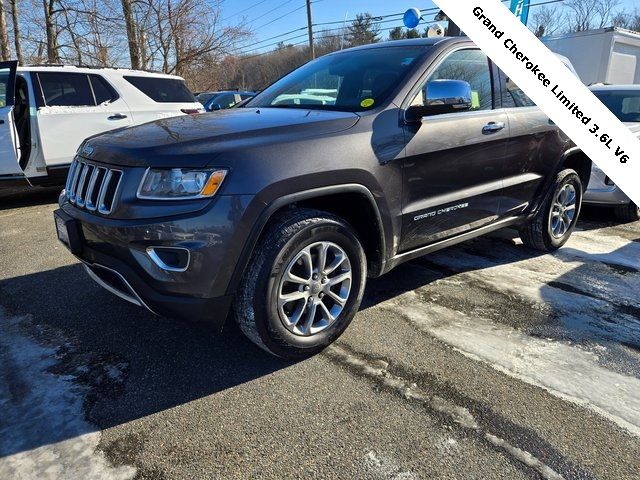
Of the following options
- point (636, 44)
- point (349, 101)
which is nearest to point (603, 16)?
point (636, 44)

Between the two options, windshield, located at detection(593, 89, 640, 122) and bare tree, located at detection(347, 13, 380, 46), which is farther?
bare tree, located at detection(347, 13, 380, 46)

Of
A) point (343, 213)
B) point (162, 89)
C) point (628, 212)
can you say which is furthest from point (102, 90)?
point (628, 212)

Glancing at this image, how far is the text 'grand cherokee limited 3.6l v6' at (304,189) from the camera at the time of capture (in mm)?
2287

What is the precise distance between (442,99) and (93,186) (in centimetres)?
205

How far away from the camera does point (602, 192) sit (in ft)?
18.8

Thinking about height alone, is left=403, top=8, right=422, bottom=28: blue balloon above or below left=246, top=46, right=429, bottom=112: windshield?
above

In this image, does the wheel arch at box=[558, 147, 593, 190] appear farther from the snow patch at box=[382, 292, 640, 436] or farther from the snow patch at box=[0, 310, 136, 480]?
the snow patch at box=[0, 310, 136, 480]

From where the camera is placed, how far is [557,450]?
2.08 m

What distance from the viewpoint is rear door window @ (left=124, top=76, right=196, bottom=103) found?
23.8 feet

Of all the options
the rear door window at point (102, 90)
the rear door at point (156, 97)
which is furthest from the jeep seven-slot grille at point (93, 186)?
the rear door window at point (102, 90)

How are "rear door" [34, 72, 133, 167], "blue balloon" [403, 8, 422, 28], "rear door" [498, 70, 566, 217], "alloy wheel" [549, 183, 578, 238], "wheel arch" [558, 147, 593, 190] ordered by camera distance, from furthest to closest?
"blue balloon" [403, 8, 422, 28], "rear door" [34, 72, 133, 167], "alloy wheel" [549, 183, 578, 238], "wheel arch" [558, 147, 593, 190], "rear door" [498, 70, 566, 217]

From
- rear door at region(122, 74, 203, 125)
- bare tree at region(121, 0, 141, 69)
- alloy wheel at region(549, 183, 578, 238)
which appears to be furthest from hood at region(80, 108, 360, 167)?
bare tree at region(121, 0, 141, 69)

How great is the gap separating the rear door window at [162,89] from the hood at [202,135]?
187 inches

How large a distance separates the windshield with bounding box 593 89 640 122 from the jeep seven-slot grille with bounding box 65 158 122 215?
6718mm
